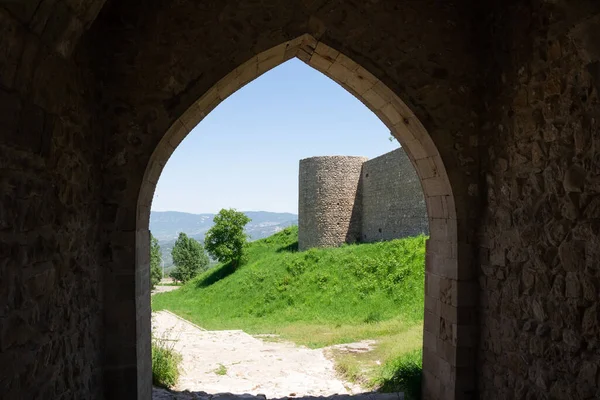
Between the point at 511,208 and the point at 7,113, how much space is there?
3.22 meters

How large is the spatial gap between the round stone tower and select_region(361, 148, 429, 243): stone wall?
434 mm

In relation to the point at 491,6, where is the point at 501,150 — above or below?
below

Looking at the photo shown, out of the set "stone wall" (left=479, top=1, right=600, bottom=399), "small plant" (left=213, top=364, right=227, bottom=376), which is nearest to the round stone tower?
"small plant" (left=213, top=364, right=227, bottom=376)

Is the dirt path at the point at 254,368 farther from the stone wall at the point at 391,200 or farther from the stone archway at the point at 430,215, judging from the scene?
the stone wall at the point at 391,200

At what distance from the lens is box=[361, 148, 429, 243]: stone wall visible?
1539cm

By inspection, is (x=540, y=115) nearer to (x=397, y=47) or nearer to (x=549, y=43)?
(x=549, y=43)

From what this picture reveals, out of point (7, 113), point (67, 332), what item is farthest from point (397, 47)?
point (67, 332)

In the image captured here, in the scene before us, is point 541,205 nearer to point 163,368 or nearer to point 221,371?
point 163,368

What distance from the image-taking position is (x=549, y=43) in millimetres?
2932

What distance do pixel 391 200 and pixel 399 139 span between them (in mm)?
12959

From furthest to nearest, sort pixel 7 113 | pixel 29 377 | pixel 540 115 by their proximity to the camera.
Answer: pixel 540 115, pixel 29 377, pixel 7 113

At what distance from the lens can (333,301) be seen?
11.6 meters

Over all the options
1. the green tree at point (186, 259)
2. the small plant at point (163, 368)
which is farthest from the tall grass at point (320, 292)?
the green tree at point (186, 259)

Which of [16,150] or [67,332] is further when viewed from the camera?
[67,332]
